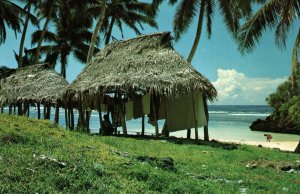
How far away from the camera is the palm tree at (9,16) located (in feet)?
68.8

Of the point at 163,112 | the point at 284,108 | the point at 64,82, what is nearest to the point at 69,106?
the point at 64,82

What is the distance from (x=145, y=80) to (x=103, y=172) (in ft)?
27.4

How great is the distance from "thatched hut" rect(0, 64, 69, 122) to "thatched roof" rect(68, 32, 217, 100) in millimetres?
2054

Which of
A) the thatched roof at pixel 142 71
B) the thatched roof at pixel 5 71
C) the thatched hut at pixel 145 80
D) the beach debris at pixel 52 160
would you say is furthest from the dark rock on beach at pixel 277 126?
the beach debris at pixel 52 160

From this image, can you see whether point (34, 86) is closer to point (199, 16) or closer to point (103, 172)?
point (199, 16)

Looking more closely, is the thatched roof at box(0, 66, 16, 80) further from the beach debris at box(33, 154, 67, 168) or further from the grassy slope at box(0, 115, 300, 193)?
the beach debris at box(33, 154, 67, 168)

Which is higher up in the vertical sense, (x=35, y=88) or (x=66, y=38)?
(x=66, y=38)

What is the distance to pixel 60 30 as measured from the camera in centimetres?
2870

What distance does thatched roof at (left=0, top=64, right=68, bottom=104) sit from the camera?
18.7 m

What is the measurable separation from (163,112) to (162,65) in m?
2.15

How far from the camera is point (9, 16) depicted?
21.8 metres

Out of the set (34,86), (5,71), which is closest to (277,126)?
(5,71)

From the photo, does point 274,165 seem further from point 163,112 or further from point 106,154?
point 163,112

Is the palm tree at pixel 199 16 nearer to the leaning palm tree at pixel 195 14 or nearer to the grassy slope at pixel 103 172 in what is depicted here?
the leaning palm tree at pixel 195 14
